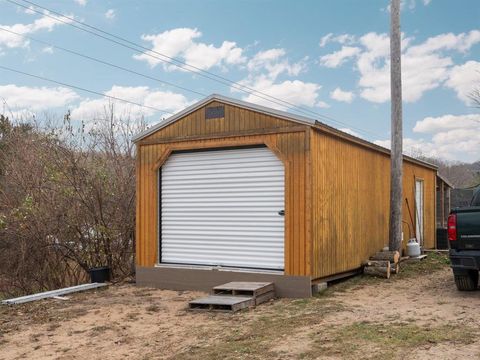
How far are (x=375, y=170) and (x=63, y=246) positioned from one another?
7853 millimetres

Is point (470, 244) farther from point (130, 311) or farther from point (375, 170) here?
point (130, 311)

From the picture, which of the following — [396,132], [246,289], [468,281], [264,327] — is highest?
[396,132]

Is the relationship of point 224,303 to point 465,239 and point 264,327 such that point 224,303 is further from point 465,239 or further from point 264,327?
point 465,239

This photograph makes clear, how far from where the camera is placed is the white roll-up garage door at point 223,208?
875 cm

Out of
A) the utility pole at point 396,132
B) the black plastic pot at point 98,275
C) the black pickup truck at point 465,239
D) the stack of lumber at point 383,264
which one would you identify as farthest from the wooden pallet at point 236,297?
the utility pole at point 396,132

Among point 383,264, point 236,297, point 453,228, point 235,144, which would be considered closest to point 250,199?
point 235,144

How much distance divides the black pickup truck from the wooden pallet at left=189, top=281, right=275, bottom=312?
2885mm

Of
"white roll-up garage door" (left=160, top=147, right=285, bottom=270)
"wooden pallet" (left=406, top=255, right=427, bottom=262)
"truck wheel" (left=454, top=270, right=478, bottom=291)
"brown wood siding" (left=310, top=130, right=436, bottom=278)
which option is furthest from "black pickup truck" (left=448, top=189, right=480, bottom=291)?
"wooden pallet" (left=406, top=255, right=427, bottom=262)

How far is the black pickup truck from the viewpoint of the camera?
716 centimetres

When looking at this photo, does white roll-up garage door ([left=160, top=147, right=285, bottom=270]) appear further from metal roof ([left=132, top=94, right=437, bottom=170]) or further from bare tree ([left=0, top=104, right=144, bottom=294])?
bare tree ([left=0, top=104, right=144, bottom=294])

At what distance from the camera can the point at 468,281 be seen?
304 inches

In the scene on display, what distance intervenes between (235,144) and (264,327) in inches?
146

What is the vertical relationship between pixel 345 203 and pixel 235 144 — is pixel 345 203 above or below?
below

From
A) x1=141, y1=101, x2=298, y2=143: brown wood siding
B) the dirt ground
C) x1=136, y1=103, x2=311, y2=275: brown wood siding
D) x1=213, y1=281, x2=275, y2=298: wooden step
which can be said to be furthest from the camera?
x1=141, y1=101, x2=298, y2=143: brown wood siding
